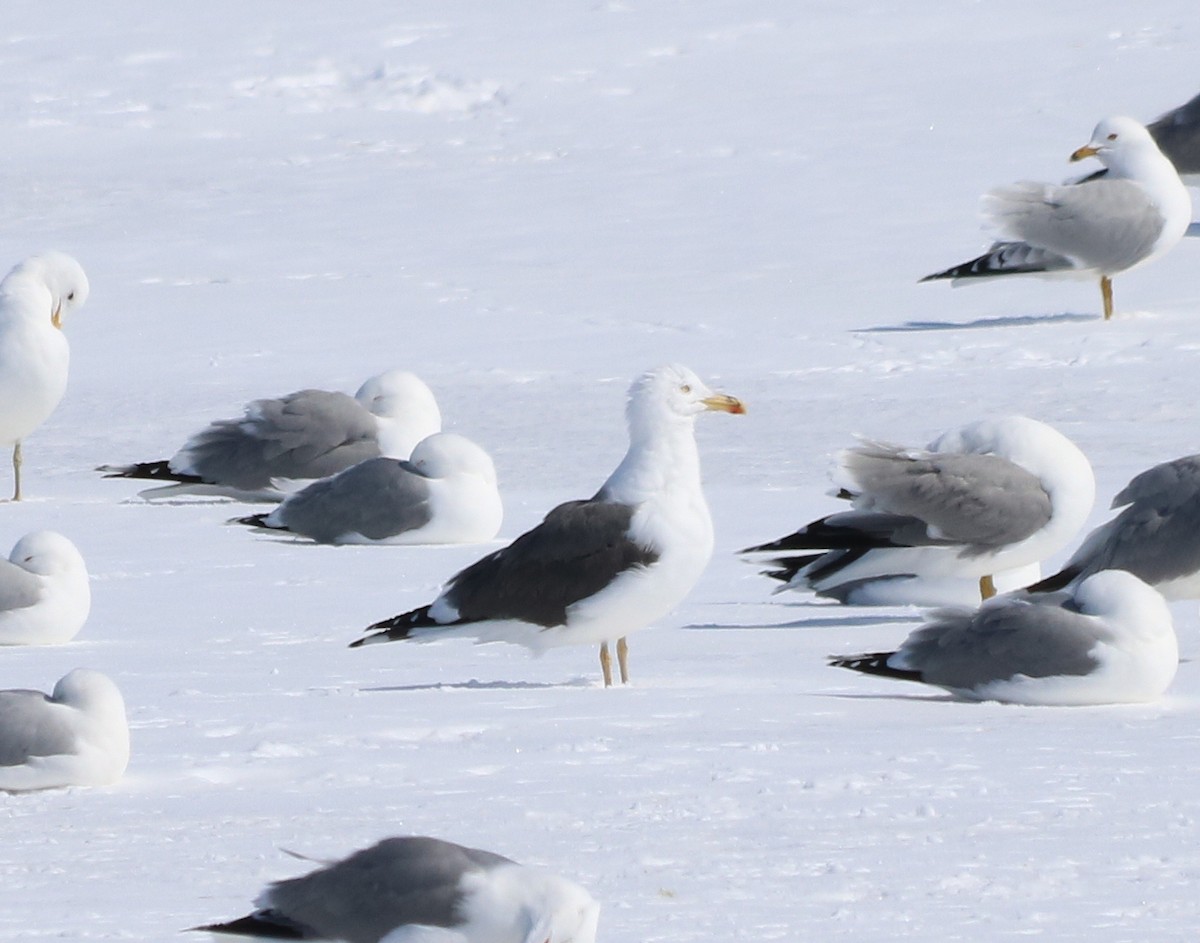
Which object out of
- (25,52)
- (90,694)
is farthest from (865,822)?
(25,52)

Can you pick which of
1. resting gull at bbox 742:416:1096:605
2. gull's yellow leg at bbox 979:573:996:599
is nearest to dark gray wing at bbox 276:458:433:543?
resting gull at bbox 742:416:1096:605

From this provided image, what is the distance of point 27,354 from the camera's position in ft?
36.8

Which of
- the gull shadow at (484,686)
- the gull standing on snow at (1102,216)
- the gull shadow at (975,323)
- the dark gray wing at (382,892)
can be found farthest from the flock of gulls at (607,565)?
the gull standing on snow at (1102,216)

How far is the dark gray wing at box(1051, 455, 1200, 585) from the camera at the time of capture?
7047 millimetres

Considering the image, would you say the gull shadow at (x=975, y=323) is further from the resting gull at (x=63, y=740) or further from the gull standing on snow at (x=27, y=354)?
the resting gull at (x=63, y=740)

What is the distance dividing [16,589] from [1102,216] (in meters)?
8.24

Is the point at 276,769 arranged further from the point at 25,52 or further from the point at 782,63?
the point at 25,52

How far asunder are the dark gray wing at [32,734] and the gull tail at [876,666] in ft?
6.43

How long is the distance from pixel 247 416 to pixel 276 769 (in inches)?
225

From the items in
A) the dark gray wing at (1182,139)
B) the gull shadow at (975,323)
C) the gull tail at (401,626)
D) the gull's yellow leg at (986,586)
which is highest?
the dark gray wing at (1182,139)

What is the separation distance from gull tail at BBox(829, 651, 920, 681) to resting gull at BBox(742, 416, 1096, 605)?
3.93 feet

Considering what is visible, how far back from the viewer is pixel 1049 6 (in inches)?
952

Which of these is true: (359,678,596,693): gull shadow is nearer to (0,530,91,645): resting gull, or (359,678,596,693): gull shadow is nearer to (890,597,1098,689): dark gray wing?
(890,597,1098,689): dark gray wing

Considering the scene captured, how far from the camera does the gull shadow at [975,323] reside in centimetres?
1404
